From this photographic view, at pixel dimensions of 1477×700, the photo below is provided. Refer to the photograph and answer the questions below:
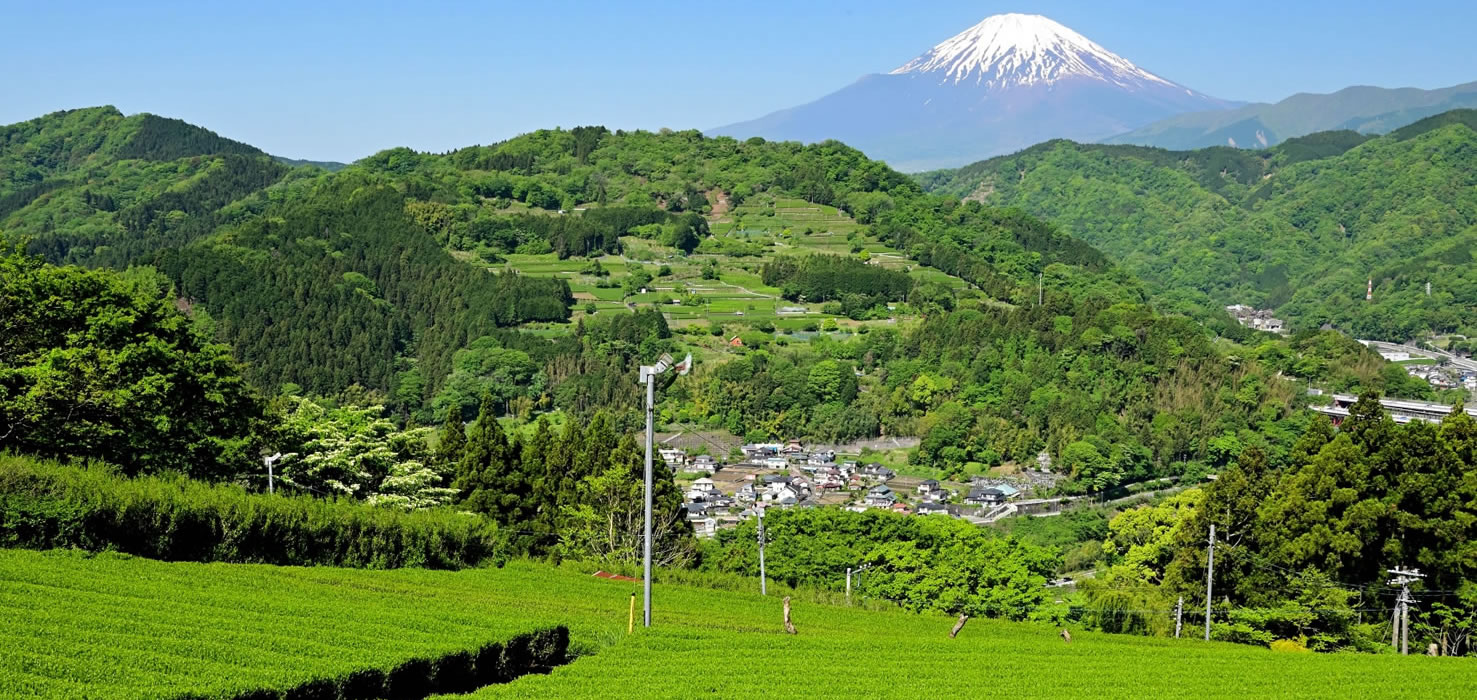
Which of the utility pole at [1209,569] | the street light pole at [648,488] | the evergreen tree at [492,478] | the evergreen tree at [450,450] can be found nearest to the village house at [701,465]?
the evergreen tree at [450,450]

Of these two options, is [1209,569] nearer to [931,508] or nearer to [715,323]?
[931,508]

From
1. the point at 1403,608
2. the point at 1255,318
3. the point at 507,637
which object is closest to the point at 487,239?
the point at 1403,608

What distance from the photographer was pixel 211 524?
68.0ft

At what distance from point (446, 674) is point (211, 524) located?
8.70 m

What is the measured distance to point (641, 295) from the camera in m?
89.1

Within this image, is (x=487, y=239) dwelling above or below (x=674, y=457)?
above

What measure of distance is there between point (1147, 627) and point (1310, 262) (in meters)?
147

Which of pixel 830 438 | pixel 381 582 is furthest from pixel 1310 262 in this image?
pixel 381 582

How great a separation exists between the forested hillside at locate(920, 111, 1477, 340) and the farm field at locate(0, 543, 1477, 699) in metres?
102

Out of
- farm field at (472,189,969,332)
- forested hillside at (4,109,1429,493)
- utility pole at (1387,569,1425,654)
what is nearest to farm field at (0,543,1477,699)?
utility pole at (1387,569,1425,654)

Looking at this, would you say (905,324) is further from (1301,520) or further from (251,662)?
(251,662)

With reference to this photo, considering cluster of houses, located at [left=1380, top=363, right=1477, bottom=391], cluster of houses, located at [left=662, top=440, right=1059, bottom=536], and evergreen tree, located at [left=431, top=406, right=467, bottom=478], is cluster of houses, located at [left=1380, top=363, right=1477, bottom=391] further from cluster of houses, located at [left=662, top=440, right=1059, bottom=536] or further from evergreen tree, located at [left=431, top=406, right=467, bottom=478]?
evergreen tree, located at [left=431, top=406, right=467, bottom=478]

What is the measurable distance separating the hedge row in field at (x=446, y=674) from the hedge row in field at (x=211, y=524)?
7290 mm

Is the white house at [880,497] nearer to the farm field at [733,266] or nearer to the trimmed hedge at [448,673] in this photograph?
the farm field at [733,266]
